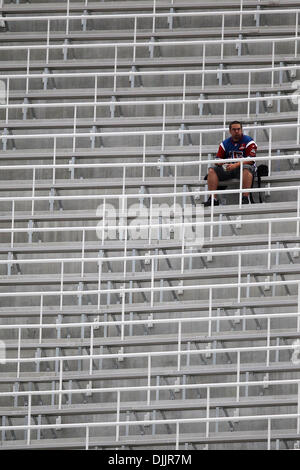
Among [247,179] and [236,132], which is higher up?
[236,132]

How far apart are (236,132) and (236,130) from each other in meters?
0.02

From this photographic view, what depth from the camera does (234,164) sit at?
15047 mm

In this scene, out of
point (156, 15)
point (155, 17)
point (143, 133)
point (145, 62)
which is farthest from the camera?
point (155, 17)

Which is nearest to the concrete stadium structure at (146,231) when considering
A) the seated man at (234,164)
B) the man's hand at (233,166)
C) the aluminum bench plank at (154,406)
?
the aluminum bench plank at (154,406)

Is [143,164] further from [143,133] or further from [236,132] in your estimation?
[236,132]

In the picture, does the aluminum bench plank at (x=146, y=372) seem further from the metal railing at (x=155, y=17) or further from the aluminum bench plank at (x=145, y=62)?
the metal railing at (x=155, y=17)

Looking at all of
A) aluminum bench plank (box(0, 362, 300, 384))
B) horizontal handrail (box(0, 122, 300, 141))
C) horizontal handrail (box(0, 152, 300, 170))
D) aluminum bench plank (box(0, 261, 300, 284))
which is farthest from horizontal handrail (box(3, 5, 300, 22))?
aluminum bench plank (box(0, 362, 300, 384))

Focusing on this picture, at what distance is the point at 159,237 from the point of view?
14789mm

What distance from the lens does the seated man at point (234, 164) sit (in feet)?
49.2

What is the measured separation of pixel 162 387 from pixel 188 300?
1017mm

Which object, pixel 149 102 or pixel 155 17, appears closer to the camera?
pixel 149 102

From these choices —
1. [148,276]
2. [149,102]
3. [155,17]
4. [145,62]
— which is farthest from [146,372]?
[155,17]

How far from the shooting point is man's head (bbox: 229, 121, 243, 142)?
1508cm

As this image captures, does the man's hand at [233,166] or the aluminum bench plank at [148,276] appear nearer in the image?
the aluminum bench plank at [148,276]
